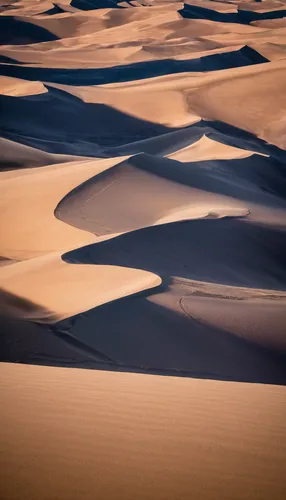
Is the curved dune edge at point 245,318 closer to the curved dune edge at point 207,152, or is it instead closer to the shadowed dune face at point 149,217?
the shadowed dune face at point 149,217

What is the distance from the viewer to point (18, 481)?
252 centimetres

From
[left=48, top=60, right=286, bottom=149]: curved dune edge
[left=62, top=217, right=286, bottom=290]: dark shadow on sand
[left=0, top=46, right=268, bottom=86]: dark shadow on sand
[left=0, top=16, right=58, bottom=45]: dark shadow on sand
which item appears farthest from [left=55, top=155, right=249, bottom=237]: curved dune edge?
[left=0, top=16, right=58, bottom=45]: dark shadow on sand

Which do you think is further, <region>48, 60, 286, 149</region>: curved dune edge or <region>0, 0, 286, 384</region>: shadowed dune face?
<region>48, 60, 286, 149</region>: curved dune edge

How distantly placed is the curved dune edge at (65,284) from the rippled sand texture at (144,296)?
0.08 feet

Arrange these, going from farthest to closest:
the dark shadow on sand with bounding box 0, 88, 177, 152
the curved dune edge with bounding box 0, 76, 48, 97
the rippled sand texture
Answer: the curved dune edge with bounding box 0, 76, 48, 97 < the dark shadow on sand with bounding box 0, 88, 177, 152 < the rippled sand texture

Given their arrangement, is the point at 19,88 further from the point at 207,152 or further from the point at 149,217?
the point at 149,217

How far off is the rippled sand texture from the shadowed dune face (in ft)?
0.08

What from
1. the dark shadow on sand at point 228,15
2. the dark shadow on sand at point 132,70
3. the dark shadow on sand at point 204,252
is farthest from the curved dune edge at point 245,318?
the dark shadow on sand at point 228,15

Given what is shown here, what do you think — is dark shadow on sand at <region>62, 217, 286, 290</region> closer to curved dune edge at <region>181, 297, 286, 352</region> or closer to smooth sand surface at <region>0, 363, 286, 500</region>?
curved dune edge at <region>181, 297, 286, 352</region>

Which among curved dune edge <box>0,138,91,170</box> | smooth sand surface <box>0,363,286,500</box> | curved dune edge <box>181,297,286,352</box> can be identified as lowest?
curved dune edge <box>0,138,91,170</box>

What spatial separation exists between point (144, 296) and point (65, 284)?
819 mm

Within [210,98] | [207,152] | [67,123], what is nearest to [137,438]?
[207,152]

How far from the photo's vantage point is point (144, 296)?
5.21 meters

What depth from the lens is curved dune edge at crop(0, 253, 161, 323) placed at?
499 cm
